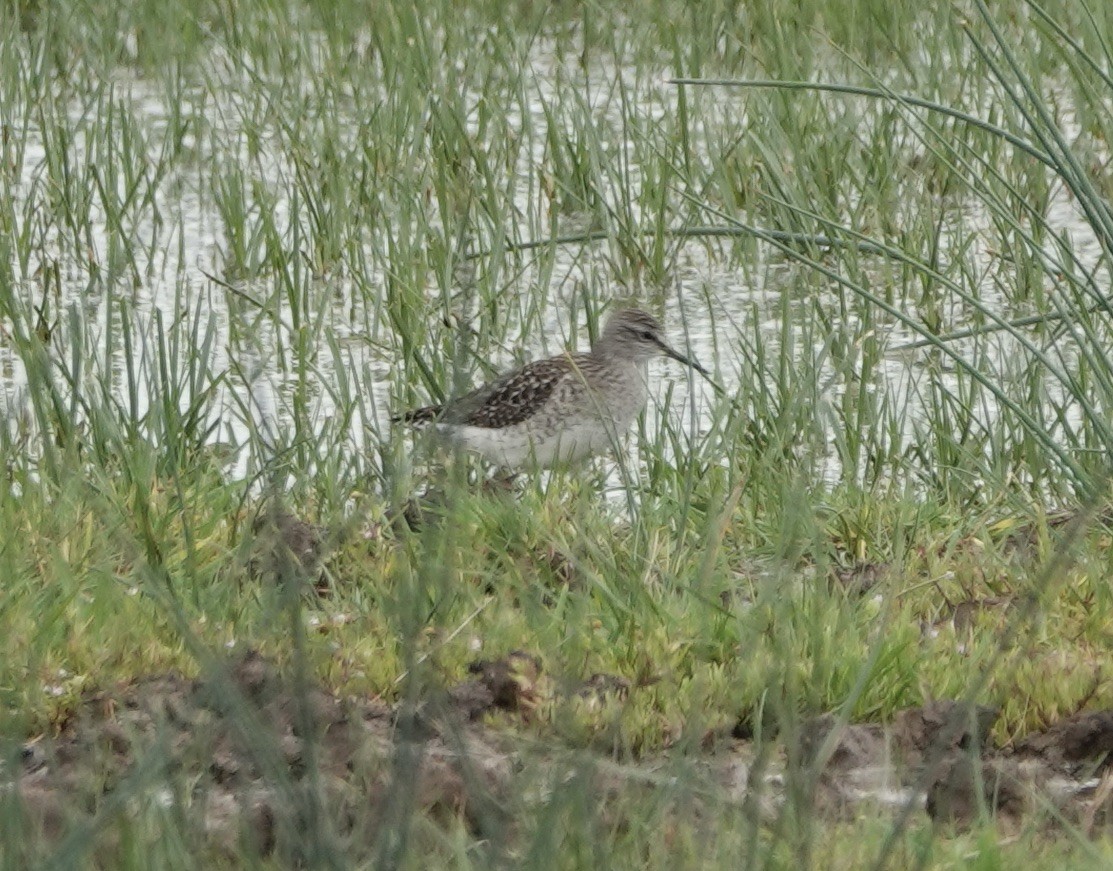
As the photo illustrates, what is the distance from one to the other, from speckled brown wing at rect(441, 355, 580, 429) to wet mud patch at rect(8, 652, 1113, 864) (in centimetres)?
229

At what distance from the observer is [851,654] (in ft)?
12.3

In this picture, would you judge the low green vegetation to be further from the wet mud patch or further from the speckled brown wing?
the speckled brown wing

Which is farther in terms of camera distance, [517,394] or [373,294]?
[373,294]

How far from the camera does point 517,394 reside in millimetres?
6043

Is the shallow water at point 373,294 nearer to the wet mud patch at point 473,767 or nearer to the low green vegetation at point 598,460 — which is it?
the low green vegetation at point 598,460

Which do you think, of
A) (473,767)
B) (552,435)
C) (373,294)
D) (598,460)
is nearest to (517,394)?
(552,435)

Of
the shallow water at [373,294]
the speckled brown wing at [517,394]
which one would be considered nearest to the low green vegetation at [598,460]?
the shallow water at [373,294]

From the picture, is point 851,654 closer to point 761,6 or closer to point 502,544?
point 502,544

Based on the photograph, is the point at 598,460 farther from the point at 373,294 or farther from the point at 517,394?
the point at 373,294

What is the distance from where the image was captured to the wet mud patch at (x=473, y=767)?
2648 mm

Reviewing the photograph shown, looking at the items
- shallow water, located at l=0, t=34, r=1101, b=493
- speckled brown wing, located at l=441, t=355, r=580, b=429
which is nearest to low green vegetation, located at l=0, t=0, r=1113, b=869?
shallow water, located at l=0, t=34, r=1101, b=493

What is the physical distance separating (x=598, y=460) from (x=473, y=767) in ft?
12.5

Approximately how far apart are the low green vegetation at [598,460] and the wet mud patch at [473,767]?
4 cm

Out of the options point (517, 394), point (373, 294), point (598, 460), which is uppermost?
point (373, 294)
